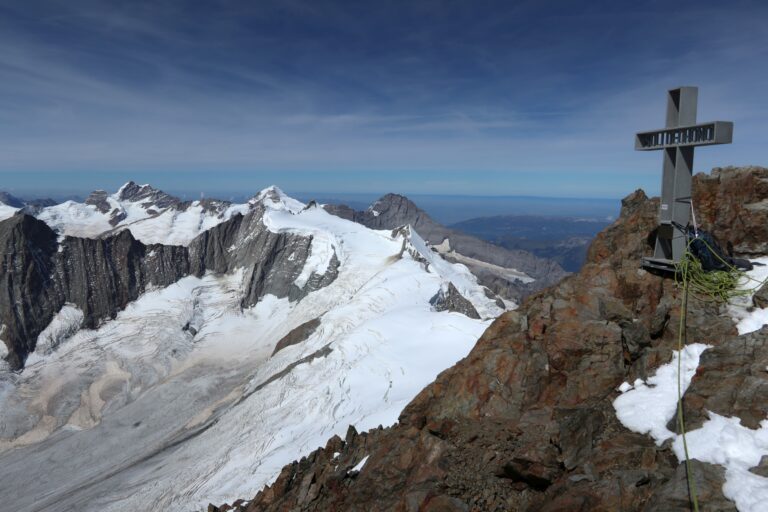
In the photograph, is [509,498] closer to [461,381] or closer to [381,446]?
[461,381]

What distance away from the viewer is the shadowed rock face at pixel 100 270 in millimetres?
139750

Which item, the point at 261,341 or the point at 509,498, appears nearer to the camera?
the point at 509,498

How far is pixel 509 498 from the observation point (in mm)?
12969

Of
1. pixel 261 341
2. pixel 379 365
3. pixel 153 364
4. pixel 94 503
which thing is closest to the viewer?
pixel 94 503

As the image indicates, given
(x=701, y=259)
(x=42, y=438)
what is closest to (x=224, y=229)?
(x=42, y=438)

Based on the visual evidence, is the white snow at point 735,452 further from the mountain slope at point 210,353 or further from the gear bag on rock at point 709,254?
the mountain slope at point 210,353

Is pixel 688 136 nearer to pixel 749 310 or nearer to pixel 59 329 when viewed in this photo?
pixel 749 310

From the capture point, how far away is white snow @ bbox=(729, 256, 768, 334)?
1351 centimetres

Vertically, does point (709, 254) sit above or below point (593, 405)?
above

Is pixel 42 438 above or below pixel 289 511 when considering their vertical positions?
below

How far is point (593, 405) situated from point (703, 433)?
3.44 meters

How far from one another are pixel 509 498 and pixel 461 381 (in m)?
6.34

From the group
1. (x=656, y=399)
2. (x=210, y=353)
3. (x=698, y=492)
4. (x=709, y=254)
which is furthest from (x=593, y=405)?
(x=210, y=353)

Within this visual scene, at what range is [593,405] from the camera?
14.3m
